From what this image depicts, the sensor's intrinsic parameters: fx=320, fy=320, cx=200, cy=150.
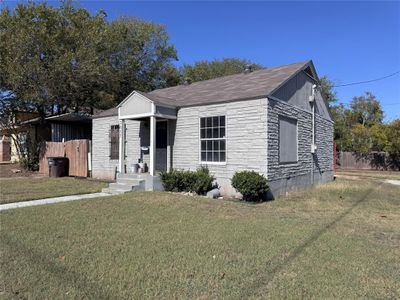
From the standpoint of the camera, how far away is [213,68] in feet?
132

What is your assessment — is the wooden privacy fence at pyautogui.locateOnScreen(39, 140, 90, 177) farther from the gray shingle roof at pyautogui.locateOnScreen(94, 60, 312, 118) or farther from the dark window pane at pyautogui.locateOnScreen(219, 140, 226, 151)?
the dark window pane at pyautogui.locateOnScreen(219, 140, 226, 151)

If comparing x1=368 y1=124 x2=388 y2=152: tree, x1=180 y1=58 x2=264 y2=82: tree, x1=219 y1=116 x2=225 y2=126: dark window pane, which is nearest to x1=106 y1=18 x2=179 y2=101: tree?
x1=180 y1=58 x2=264 y2=82: tree

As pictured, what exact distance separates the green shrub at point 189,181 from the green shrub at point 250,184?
117cm

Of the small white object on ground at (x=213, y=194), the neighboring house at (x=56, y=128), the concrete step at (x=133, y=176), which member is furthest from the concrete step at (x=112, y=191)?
the neighboring house at (x=56, y=128)

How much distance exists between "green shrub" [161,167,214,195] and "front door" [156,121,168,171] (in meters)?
1.68

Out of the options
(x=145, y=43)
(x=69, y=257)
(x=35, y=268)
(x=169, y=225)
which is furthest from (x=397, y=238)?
(x=145, y=43)

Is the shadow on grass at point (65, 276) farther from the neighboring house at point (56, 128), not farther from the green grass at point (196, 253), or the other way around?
the neighboring house at point (56, 128)

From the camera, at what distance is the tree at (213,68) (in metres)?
38.3

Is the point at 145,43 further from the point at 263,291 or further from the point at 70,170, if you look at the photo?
the point at 263,291

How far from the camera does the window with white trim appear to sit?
11.4 m

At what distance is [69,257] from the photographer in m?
4.55

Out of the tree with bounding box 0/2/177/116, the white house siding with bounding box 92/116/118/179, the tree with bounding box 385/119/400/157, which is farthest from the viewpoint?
the tree with bounding box 385/119/400/157

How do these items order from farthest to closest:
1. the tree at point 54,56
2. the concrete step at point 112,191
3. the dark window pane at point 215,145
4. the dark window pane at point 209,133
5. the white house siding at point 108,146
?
the tree at point 54,56 < the white house siding at point 108,146 < the dark window pane at point 209,133 < the dark window pane at point 215,145 < the concrete step at point 112,191

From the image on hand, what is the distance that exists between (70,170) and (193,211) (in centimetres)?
1185
